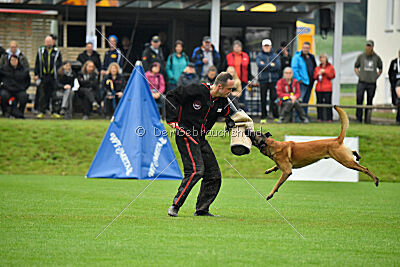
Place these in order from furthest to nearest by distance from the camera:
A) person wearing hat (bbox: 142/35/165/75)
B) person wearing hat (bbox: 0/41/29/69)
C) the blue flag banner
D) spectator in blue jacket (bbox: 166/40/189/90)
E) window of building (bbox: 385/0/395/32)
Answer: window of building (bbox: 385/0/395/32), person wearing hat (bbox: 142/35/165/75), spectator in blue jacket (bbox: 166/40/189/90), person wearing hat (bbox: 0/41/29/69), the blue flag banner

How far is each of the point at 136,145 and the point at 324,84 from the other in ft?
27.1

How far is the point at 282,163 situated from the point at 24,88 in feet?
38.4

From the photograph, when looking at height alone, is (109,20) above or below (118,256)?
above

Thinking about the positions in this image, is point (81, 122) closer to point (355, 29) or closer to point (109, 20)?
point (109, 20)

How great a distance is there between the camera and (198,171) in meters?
9.39

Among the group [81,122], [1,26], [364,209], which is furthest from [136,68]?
[1,26]

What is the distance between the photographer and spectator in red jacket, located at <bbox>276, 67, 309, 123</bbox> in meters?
20.0

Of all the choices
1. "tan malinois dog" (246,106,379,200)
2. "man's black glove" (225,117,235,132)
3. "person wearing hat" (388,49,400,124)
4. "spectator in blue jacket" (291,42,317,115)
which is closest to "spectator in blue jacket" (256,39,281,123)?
"spectator in blue jacket" (291,42,317,115)

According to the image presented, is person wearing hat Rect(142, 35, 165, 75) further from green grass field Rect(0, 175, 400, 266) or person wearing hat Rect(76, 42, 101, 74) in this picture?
green grass field Rect(0, 175, 400, 266)

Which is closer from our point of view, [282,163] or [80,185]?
[282,163]

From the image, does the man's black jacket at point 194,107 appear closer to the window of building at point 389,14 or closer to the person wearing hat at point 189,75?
the person wearing hat at point 189,75

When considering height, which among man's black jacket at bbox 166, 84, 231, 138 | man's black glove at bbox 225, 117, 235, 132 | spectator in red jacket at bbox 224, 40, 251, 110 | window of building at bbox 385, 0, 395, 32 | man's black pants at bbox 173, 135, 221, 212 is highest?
window of building at bbox 385, 0, 395, 32

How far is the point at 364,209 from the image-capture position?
11391mm

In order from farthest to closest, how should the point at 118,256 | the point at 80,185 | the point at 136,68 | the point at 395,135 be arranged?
the point at 395,135, the point at 136,68, the point at 80,185, the point at 118,256
